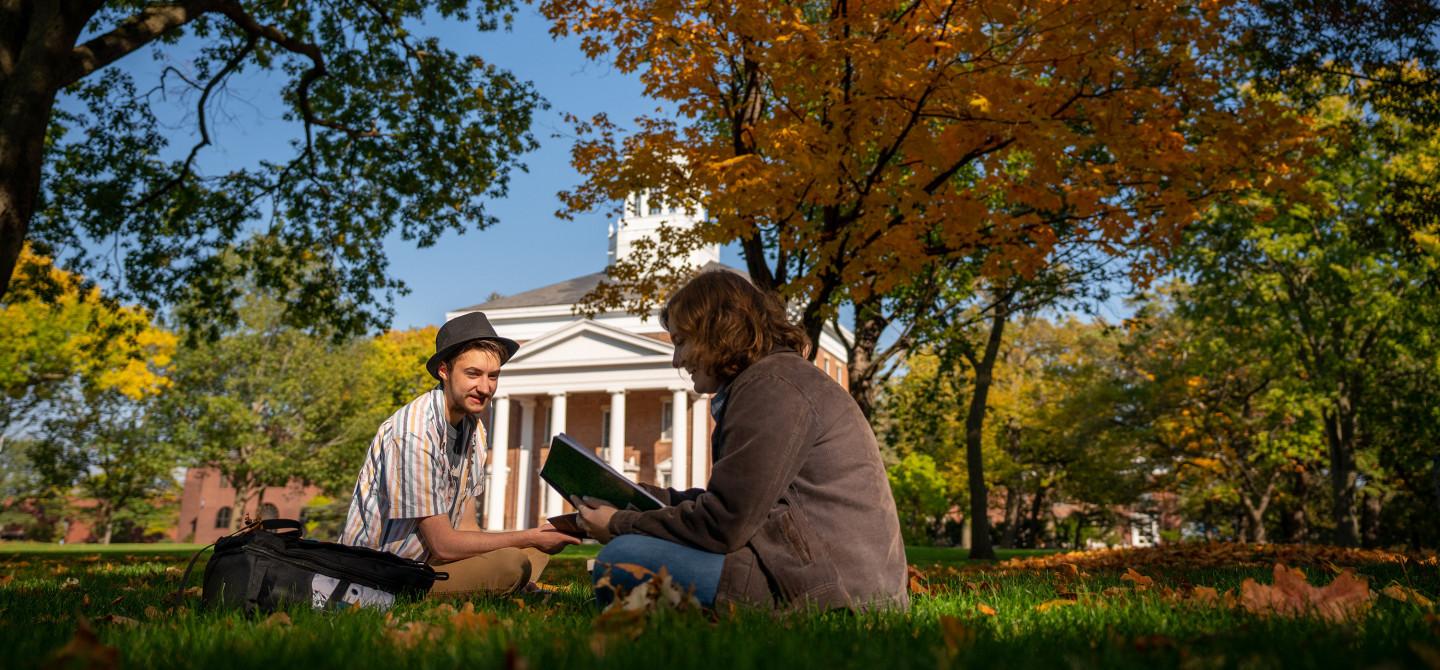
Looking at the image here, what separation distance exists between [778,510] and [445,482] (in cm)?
206

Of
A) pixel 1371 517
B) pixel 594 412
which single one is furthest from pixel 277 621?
pixel 594 412

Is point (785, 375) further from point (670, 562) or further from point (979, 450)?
point (979, 450)

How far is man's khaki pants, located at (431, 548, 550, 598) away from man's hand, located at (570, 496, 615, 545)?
103 cm

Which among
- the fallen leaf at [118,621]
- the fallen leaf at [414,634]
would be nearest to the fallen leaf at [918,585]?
the fallen leaf at [414,634]

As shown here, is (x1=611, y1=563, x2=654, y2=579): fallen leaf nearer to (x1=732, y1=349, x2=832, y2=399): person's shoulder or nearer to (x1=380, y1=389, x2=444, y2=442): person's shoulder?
(x1=732, y1=349, x2=832, y2=399): person's shoulder

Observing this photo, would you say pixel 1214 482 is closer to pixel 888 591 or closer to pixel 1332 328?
pixel 1332 328

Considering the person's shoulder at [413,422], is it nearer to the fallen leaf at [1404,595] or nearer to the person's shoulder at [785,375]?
the person's shoulder at [785,375]

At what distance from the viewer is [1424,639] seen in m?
2.41

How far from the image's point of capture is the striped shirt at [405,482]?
4234 mm

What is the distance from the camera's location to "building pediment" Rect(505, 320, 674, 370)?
42719 mm

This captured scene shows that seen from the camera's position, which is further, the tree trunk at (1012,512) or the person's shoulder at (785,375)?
the tree trunk at (1012,512)

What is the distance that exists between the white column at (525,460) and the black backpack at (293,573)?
1678 inches

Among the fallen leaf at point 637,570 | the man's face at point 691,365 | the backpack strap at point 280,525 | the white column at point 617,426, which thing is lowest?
the fallen leaf at point 637,570

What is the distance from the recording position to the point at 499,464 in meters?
45.4
